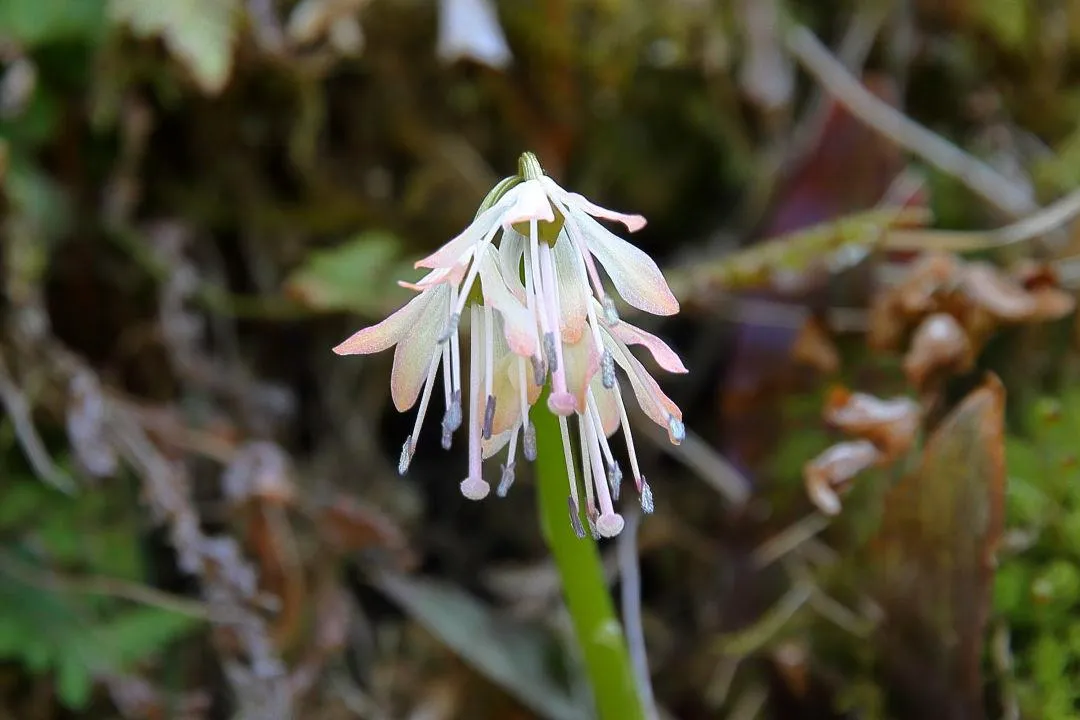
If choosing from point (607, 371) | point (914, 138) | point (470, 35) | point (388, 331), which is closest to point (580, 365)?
point (607, 371)

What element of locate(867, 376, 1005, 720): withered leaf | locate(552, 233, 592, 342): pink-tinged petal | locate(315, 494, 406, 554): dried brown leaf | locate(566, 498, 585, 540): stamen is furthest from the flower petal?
locate(315, 494, 406, 554): dried brown leaf

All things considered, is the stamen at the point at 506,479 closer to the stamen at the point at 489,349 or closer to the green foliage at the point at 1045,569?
the stamen at the point at 489,349

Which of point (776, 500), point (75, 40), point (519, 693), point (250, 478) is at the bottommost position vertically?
point (519, 693)

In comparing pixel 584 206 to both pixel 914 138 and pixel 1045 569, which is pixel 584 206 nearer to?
pixel 1045 569

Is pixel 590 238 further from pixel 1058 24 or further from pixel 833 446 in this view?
pixel 1058 24

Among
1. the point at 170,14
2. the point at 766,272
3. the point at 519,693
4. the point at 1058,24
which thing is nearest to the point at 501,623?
the point at 519,693

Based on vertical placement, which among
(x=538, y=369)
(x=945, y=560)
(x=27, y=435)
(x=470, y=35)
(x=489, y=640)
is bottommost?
(x=489, y=640)
